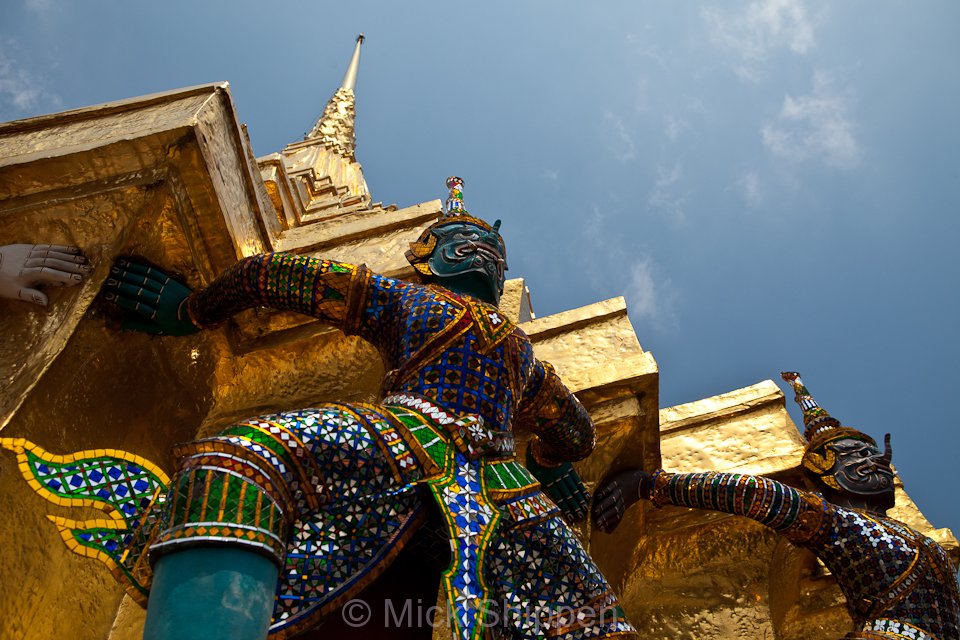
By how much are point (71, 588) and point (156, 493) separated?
3.11 feet

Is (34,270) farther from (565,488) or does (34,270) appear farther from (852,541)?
(852,541)

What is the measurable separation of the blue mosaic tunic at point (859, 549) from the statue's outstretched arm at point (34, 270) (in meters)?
2.31

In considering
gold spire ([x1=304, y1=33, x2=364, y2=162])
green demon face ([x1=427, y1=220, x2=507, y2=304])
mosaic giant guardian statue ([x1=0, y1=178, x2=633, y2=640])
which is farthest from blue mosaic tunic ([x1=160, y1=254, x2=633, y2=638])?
gold spire ([x1=304, y1=33, x2=364, y2=162])

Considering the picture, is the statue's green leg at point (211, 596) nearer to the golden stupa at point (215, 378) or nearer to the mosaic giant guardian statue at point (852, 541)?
the golden stupa at point (215, 378)

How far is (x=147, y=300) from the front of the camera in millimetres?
2914

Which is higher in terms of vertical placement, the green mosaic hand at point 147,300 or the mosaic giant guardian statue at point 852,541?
the green mosaic hand at point 147,300

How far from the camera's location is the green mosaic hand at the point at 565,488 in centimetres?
310

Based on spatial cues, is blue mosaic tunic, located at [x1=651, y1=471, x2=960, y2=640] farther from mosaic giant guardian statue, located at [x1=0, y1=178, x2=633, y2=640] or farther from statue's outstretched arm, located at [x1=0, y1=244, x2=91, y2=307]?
statue's outstretched arm, located at [x1=0, y1=244, x2=91, y2=307]

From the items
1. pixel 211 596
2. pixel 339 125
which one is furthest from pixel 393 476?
pixel 339 125

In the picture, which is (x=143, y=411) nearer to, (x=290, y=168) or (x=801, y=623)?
(x=801, y=623)

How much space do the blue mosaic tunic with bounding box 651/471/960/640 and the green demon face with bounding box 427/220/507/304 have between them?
1.08 m

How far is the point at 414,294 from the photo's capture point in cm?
281

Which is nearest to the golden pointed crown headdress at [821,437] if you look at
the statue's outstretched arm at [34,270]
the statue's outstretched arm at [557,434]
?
the statue's outstretched arm at [557,434]

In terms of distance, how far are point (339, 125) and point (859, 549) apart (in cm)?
1300
